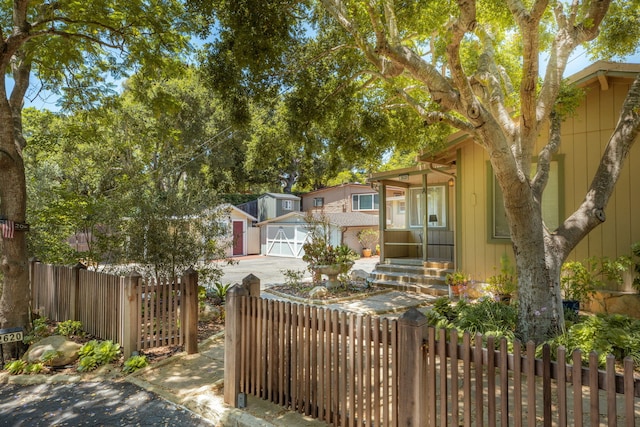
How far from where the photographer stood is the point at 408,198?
512 inches

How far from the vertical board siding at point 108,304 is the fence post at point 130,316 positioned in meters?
0.03

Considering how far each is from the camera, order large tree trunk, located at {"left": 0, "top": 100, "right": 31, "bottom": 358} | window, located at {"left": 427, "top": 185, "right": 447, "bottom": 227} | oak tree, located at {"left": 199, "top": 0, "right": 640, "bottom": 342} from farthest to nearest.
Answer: window, located at {"left": 427, "top": 185, "right": 447, "bottom": 227}
large tree trunk, located at {"left": 0, "top": 100, "right": 31, "bottom": 358}
oak tree, located at {"left": 199, "top": 0, "right": 640, "bottom": 342}

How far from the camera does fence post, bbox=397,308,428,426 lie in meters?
2.68

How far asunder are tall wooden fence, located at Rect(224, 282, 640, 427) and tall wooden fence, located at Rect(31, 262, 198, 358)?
5.43 ft

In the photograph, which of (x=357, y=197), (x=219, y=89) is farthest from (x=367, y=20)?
(x=357, y=197)

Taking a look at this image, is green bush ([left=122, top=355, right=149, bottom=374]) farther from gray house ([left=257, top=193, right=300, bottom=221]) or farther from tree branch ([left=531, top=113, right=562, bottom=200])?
gray house ([left=257, top=193, right=300, bottom=221])

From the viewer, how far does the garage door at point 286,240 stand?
2444 centimetres

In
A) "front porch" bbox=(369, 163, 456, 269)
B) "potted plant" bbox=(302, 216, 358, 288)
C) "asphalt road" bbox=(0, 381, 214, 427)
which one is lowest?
"asphalt road" bbox=(0, 381, 214, 427)

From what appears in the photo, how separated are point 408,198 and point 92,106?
374 inches

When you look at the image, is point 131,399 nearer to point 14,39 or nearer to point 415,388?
point 415,388

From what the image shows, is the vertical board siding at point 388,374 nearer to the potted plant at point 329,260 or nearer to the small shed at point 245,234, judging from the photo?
the potted plant at point 329,260

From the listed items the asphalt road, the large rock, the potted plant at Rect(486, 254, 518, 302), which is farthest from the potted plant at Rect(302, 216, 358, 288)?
the asphalt road

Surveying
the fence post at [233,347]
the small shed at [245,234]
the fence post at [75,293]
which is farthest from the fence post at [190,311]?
the small shed at [245,234]

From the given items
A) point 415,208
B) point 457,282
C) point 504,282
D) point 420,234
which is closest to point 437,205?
point 415,208
